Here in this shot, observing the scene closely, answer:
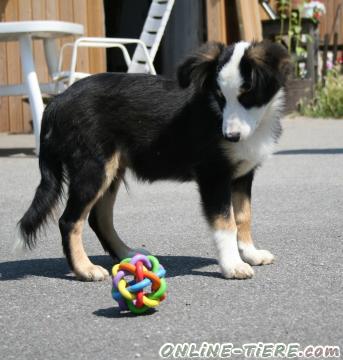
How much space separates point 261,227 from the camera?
5.95 meters

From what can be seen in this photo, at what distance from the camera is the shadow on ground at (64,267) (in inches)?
187

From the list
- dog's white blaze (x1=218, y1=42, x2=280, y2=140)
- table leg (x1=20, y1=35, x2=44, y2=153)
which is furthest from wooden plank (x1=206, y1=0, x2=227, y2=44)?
dog's white blaze (x1=218, y1=42, x2=280, y2=140)

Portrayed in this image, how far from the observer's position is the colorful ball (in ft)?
12.7

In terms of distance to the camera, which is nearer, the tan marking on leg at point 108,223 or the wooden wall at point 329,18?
the tan marking on leg at point 108,223

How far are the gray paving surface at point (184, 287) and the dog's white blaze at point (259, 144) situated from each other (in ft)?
1.40

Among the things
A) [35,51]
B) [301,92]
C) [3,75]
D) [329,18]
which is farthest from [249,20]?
[329,18]

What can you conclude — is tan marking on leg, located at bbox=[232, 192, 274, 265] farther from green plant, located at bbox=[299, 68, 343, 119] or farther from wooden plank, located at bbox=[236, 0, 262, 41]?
green plant, located at bbox=[299, 68, 343, 119]

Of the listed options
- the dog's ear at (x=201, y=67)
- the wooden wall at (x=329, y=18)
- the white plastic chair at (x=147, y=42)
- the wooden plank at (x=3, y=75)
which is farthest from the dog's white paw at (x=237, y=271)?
the wooden wall at (x=329, y=18)

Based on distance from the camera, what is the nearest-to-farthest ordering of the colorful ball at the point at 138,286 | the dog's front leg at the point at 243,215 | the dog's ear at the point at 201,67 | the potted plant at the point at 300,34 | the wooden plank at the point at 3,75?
1. the colorful ball at the point at 138,286
2. the dog's ear at the point at 201,67
3. the dog's front leg at the point at 243,215
4. the wooden plank at the point at 3,75
5. the potted plant at the point at 300,34

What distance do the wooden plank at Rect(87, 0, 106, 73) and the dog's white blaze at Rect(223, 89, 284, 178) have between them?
7.89m

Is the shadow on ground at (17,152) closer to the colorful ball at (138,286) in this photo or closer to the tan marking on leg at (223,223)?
the tan marking on leg at (223,223)

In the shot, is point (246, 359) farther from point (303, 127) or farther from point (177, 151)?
point (303, 127)

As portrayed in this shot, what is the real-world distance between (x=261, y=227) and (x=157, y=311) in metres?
2.10

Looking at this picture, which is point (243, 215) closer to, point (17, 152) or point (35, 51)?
point (17, 152)
